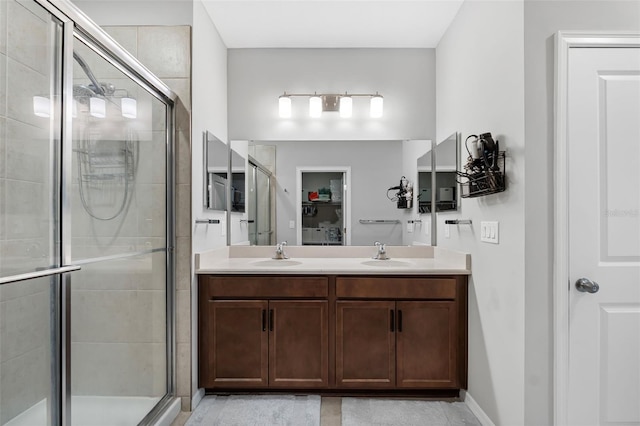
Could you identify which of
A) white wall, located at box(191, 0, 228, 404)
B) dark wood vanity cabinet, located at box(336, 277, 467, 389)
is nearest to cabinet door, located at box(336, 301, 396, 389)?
dark wood vanity cabinet, located at box(336, 277, 467, 389)

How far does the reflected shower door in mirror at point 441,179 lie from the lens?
107 inches

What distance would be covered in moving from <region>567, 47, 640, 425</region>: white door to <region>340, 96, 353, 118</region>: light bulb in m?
1.66

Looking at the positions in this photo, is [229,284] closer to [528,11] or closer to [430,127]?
[430,127]

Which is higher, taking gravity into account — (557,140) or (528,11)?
(528,11)

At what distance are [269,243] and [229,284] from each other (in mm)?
711

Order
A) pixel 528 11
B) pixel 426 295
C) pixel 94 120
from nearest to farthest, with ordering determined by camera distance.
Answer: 1. pixel 94 120
2. pixel 528 11
3. pixel 426 295

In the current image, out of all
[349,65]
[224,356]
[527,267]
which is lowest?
[224,356]

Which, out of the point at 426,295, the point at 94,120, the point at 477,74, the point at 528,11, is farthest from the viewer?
the point at 426,295

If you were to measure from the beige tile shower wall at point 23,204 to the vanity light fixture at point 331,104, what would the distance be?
1946mm

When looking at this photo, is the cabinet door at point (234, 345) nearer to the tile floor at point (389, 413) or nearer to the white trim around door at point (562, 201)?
the tile floor at point (389, 413)

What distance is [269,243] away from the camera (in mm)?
3193

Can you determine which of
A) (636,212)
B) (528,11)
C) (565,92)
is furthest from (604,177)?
(528,11)

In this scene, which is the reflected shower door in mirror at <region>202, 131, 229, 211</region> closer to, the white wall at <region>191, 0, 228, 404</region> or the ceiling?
the white wall at <region>191, 0, 228, 404</region>

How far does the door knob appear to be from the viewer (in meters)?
1.72
